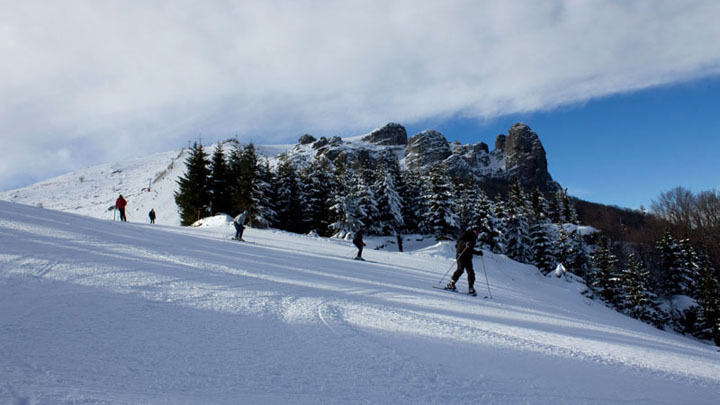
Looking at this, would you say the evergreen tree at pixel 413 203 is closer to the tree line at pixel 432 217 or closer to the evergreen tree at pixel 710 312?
the tree line at pixel 432 217

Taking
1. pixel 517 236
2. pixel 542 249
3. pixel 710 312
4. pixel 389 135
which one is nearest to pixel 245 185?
pixel 517 236

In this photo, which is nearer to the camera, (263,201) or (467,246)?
(467,246)

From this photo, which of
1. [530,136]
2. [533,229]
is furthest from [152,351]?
[530,136]

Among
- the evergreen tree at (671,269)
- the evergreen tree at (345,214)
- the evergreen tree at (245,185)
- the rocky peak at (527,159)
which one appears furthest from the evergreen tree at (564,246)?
the rocky peak at (527,159)

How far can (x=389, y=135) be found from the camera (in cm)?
17862

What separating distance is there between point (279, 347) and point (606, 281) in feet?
121

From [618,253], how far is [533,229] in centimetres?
3863

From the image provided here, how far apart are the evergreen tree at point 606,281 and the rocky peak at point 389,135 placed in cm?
15008

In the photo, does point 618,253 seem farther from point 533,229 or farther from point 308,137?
point 308,137

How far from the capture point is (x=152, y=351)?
11.2ft

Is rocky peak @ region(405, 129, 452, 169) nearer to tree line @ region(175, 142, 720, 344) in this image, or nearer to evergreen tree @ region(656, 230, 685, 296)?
evergreen tree @ region(656, 230, 685, 296)

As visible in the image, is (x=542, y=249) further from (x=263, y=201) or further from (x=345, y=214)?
(x=263, y=201)

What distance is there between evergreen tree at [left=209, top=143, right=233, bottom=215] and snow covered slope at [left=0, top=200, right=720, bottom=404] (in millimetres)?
29446

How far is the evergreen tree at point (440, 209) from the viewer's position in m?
34.4
